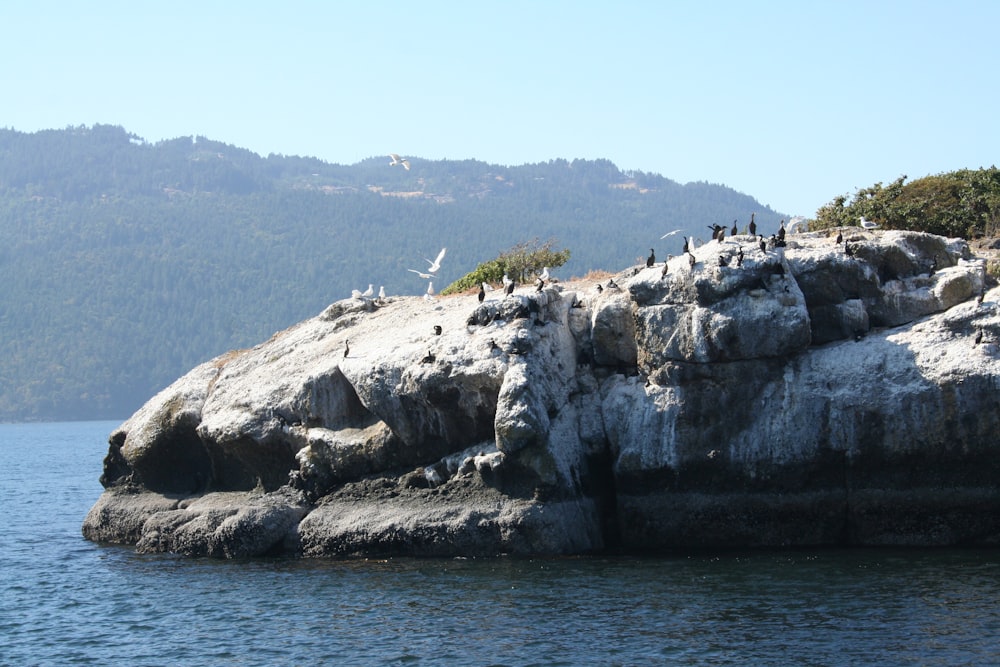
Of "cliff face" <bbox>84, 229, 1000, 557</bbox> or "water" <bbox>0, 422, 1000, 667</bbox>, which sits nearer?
"water" <bbox>0, 422, 1000, 667</bbox>

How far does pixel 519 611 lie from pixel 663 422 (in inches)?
349

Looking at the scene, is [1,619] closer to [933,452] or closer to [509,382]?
[509,382]

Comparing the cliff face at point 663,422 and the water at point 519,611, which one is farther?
the cliff face at point 663,422

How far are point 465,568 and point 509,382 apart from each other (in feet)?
16.5

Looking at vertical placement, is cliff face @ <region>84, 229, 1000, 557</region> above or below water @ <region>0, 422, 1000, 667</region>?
above

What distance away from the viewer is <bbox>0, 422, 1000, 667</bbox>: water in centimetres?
2341

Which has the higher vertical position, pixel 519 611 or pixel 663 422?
pixel 663 422

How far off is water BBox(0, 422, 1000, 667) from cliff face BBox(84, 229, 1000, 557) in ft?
4.33

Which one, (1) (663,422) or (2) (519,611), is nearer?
(2) (519,611)

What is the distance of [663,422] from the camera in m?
33.6

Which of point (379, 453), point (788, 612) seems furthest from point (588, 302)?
point (788, 612)

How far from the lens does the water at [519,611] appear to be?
76.8ft

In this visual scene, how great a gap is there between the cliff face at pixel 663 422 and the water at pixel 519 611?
1321 millimetres

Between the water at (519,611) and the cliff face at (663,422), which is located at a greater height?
the cliff face at (663,422)
